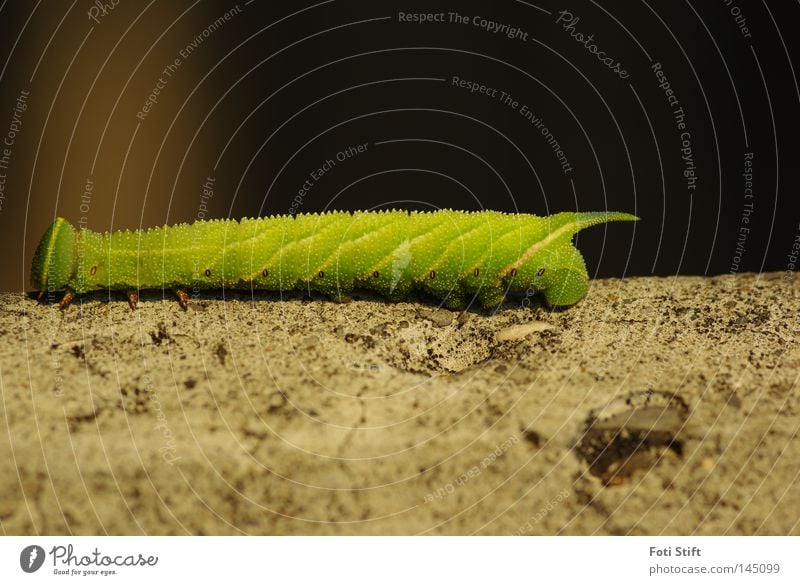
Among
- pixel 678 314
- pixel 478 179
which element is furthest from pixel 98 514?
pixel 478 179

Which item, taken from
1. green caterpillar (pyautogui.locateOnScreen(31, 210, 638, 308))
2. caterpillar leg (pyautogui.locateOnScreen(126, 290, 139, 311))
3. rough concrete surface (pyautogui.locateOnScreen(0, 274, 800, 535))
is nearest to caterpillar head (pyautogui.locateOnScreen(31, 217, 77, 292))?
green caterpillar (pyautogui.locateOnScreen(31, 210, 638, 308))

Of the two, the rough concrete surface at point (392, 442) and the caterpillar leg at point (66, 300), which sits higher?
the caterpillar leg at point (66, 300)

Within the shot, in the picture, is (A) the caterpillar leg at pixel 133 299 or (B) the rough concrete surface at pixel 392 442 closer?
(B) the rough concrete surface at pixel 392 442

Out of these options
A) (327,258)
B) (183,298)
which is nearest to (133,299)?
(183,298)

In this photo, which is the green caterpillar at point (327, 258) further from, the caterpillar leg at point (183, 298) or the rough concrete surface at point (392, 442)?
the rough concrete surface at point (392, 442)

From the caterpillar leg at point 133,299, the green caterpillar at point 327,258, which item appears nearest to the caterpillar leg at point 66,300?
the green caterpillar at point 327,258

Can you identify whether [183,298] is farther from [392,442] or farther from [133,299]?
[392,442]

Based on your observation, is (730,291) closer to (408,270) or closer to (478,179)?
(408,270)
